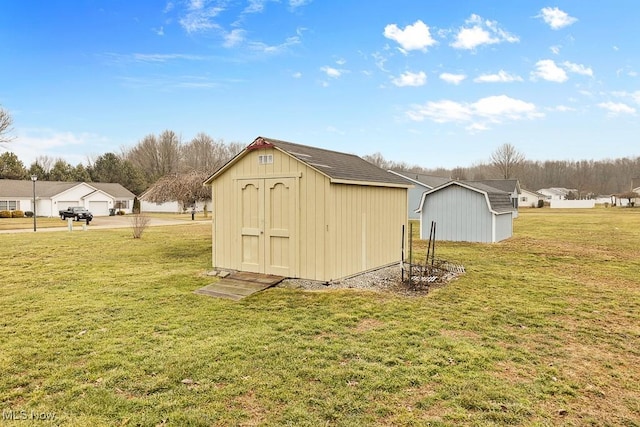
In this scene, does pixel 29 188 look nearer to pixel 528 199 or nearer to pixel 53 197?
pixel 53 197

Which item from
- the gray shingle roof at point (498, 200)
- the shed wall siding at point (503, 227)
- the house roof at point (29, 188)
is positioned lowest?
the shed wall siding at point (503, 227)

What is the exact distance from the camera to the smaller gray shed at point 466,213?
15.1m

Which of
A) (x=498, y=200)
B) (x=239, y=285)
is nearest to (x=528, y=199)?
(x=498, y=200)

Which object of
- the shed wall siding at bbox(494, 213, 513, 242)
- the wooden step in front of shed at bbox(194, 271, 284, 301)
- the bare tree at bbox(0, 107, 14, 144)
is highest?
the bare tree at bbox(0, 107, 14, 144)

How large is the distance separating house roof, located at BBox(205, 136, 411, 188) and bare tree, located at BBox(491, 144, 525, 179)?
52.1 m

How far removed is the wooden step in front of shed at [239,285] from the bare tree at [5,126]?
32.3 metres

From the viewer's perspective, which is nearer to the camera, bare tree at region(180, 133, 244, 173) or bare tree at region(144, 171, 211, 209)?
bare tree at region(144, 171, 211, 209)

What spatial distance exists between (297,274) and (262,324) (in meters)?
2.39

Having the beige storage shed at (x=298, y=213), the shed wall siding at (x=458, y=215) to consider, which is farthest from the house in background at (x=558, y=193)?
the beige storage shed at (x=298, y=213)

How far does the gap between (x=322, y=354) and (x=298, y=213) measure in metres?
3.74

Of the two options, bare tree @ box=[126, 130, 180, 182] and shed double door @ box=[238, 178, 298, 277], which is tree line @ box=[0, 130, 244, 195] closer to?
bare tree @ box=[126, 130, 180, 182]

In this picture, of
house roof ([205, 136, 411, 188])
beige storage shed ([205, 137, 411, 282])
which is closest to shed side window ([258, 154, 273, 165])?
beige storage shed ([205, 137, 411, 282])

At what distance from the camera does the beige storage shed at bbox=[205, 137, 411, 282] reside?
7.42 metres

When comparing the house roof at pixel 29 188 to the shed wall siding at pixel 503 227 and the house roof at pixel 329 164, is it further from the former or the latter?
the shed wall siding at pixel 503 227
